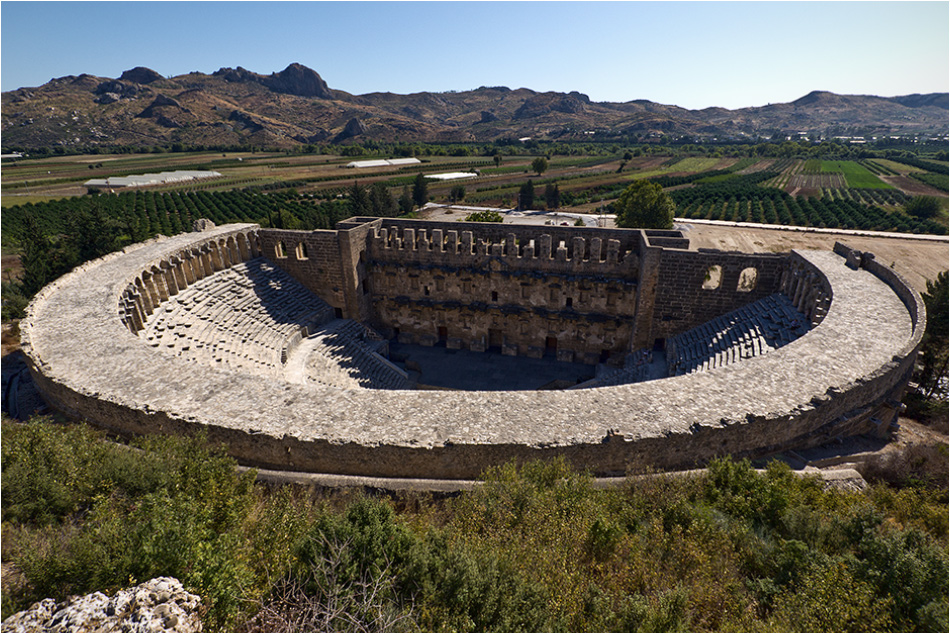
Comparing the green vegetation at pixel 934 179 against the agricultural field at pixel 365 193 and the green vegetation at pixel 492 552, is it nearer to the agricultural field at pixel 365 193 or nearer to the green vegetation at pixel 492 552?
the agricultural field at pixel 365 193

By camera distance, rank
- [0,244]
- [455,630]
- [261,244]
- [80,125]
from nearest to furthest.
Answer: [455,630] < [261,244] < [0,244] < [80,125]

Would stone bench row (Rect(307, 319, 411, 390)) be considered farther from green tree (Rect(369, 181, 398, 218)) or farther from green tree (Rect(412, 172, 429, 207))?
green tree (Rect(412, 172, 429, 207))

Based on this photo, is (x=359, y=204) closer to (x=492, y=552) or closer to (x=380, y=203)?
(x=380, y=203)

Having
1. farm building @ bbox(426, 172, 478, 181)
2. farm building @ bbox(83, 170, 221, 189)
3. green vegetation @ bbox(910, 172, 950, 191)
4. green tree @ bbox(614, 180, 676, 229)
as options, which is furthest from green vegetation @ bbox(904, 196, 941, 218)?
farm building @ bbox(83, 170, 221, 189)

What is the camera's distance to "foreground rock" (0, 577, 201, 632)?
237 inches

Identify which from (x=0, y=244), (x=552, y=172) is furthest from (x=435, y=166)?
(x=0, y=244)

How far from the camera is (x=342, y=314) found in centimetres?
2891

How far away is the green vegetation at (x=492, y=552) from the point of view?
6.71 metres

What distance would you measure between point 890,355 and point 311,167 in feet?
Answer: 419

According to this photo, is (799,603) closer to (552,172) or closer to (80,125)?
(552,172)

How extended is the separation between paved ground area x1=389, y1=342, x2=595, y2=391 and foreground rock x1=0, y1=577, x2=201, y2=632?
1830 cm

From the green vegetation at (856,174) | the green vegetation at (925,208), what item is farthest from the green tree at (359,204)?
the green vegetation at (856,174)

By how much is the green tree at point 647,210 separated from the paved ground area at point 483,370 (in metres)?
23.6

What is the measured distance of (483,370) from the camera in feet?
87.2
